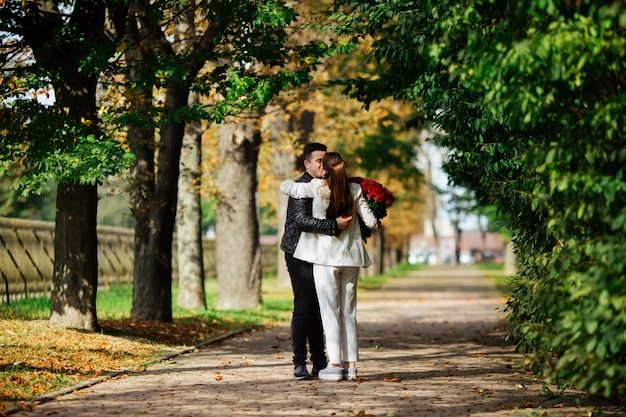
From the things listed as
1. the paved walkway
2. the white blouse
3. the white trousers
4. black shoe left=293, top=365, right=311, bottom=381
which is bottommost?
the paved walkway

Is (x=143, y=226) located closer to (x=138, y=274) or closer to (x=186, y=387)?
(x=138, y=274)

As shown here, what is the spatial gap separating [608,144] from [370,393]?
3.35 meters

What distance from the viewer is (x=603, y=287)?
6.11 meters

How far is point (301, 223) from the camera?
9.46m

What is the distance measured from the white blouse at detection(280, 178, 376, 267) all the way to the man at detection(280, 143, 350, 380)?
91mm

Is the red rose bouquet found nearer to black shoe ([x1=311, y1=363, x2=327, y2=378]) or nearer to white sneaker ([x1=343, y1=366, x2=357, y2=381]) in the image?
white sneaker ([x1=343, y1=366, x2=357, y2=381])

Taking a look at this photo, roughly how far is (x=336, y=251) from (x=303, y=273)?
0.48 metres

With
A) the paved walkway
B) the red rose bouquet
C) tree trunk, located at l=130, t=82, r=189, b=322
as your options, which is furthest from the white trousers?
tree trunk, located at l=130, t=82, r=189, b=322

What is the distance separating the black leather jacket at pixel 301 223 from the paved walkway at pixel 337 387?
1354 millimetres

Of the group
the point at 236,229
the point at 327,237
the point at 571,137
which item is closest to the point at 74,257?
the point at 327,237

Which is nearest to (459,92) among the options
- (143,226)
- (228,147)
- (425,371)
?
(425,371)

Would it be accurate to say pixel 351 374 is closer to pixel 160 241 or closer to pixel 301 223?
pixel 301 223

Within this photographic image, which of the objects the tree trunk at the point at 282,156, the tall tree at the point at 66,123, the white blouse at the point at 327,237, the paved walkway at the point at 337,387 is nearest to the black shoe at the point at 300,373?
the paved walkway at the point at 337,387

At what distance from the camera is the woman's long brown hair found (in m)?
9.35
